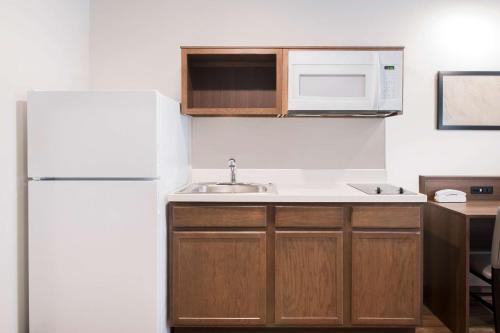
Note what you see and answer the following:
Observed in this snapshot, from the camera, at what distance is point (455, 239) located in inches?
91.3

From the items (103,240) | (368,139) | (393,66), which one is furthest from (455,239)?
(103,240)

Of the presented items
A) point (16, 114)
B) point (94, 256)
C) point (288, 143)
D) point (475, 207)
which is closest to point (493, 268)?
point (475, 207)

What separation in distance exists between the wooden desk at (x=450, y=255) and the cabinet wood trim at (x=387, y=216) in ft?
0.87

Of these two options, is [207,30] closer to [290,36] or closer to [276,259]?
[290,36]

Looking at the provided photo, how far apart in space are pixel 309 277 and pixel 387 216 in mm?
523

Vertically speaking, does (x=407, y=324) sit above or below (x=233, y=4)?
below

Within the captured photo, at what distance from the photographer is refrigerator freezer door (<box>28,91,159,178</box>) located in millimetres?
1984

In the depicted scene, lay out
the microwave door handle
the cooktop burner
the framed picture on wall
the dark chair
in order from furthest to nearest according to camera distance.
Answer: the framed picture on wall, the microwave door handle, the cooktop burner, the dark chair

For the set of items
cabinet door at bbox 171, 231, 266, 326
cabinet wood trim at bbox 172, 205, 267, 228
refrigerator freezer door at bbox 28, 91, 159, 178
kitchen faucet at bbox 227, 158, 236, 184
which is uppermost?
refrigerator freezer door at bbox 28, 91, 159, 178

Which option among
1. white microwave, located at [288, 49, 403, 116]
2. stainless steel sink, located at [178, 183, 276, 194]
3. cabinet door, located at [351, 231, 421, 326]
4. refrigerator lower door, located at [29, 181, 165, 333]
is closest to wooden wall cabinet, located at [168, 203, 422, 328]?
cabinet door, located at [351, 231, 421, 326]

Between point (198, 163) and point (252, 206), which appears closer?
point (252, 206)

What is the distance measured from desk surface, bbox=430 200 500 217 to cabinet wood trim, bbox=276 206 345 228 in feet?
2.20

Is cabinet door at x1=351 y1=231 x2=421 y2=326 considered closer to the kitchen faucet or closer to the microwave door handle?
the microwave door handle

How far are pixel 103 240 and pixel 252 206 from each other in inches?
29.9
